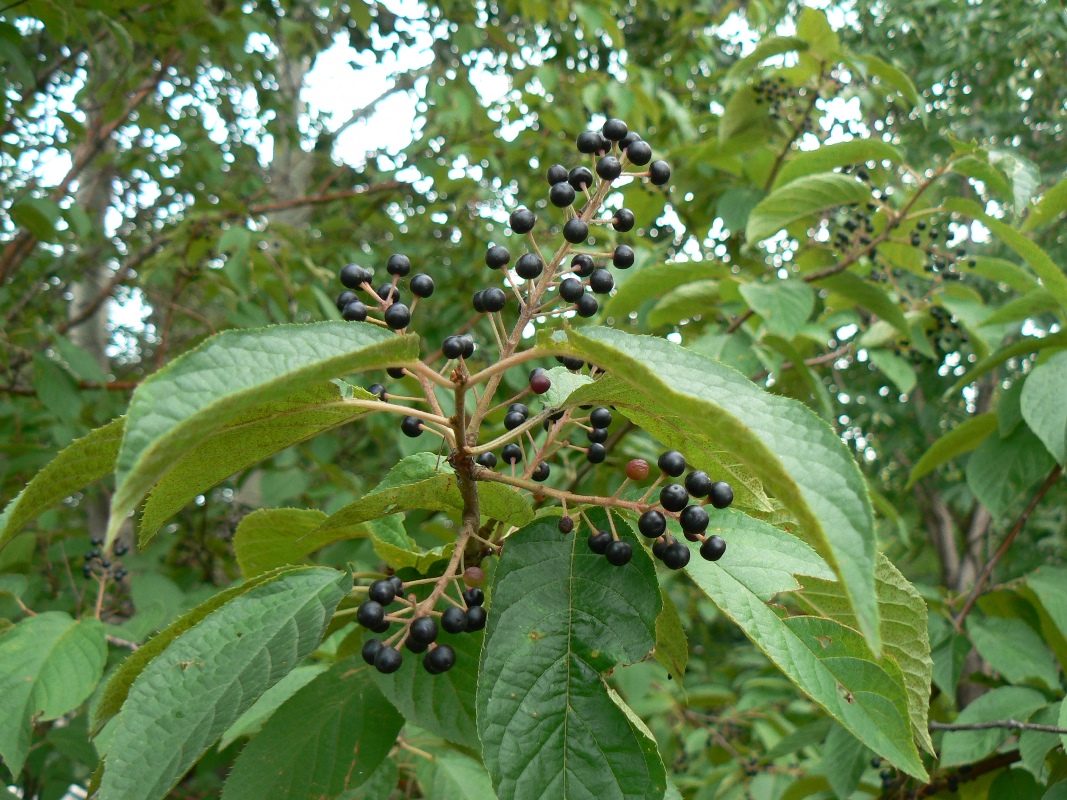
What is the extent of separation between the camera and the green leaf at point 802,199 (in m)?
2.43

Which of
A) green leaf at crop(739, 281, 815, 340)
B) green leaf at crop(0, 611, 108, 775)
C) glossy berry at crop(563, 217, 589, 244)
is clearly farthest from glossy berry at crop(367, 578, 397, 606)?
green leaf at crop(739, 281, 815, 340)

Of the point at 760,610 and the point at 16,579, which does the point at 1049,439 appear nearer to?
the point at 760,610

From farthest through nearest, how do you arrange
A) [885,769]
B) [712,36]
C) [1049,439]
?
[712,36] → [885,769] → [1049,439]

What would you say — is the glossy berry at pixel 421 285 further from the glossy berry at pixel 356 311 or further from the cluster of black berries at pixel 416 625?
the cluster of black berries at pixel 416 625

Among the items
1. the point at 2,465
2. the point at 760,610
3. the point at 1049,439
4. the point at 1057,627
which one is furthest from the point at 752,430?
the point at 2,465

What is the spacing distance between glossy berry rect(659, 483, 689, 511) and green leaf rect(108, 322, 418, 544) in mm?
446

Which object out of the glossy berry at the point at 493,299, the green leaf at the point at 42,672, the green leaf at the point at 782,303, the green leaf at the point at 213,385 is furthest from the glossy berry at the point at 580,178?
the green leaf at the point at 42,672

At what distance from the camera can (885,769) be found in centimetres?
279

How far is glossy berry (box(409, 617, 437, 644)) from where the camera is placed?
3.35ft

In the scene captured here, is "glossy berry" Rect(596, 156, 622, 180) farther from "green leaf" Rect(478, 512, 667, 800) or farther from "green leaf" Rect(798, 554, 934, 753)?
"green leaf" Rect(798, 554, 934, 753)

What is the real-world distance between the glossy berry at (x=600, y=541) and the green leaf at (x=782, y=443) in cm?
33

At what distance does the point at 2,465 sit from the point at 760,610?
4915 millimetres

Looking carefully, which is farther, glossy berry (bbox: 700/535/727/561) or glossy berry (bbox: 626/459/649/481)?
glossy berry (bbox: 626/459/649/481)

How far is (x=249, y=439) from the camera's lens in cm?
98
